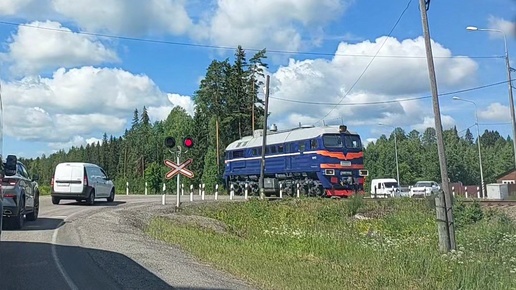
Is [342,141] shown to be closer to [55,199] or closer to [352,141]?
[352,141]

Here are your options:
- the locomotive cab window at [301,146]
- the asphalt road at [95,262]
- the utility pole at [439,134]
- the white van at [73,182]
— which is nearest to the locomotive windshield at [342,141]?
the locomotive cab window at [301,146]

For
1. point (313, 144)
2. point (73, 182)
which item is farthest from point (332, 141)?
point (73, 182)

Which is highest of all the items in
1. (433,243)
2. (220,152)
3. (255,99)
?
(255,99)

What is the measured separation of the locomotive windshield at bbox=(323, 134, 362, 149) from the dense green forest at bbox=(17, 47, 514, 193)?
11.1 m

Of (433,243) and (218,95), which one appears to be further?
(218,95)

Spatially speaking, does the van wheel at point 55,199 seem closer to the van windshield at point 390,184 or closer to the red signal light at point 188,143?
the red signal light at point 188,143

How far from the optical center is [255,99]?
3071 inches

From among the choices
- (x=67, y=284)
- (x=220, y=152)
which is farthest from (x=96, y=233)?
(x=220, y=152)

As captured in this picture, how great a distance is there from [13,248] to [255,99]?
66.2m

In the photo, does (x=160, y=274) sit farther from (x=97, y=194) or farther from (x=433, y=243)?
(x=97, y=194)

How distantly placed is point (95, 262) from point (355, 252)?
23.2 feet

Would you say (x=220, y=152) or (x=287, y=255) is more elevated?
(x=220, y=152)

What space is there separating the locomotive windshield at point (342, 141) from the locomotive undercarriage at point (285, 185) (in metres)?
2.15

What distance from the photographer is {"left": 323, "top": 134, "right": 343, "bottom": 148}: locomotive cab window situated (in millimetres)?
34781
